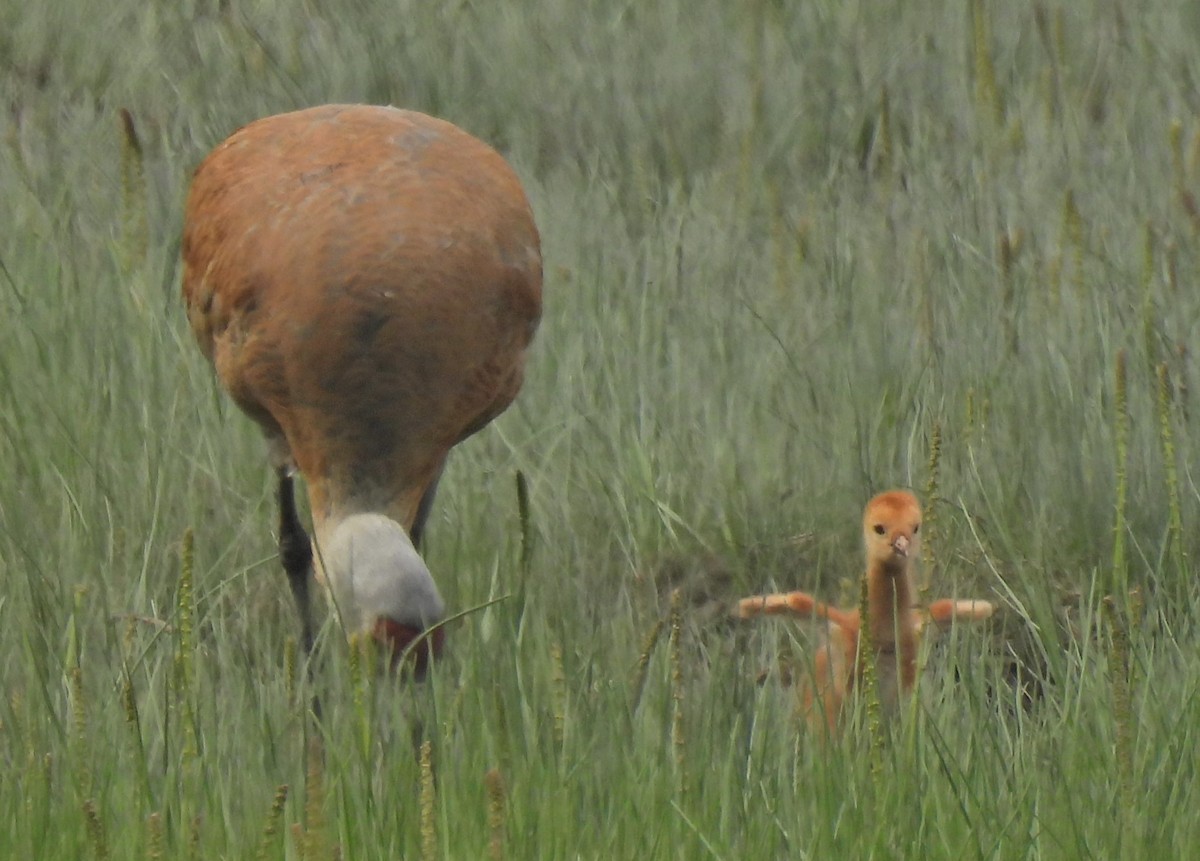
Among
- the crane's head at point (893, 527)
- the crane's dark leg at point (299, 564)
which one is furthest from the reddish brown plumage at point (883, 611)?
the crane's dark leg at point (299, 564)

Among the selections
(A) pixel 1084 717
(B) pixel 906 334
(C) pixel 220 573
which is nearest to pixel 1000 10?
(B) pixel 906 334

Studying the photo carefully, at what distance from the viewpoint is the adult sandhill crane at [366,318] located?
3.68 metres

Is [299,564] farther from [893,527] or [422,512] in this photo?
[893,527]

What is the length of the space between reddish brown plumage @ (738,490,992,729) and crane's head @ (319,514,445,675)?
0.52m

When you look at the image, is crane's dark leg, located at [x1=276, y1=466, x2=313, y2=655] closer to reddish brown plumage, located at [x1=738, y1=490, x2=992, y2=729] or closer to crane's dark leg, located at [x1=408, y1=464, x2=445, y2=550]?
crane's dark leg, located at [x1=408, y1=464, x2=445, y2=550]

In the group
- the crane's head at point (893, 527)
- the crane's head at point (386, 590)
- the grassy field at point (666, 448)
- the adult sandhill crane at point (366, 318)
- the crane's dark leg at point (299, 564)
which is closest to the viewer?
the grassy field at point (666, 448)

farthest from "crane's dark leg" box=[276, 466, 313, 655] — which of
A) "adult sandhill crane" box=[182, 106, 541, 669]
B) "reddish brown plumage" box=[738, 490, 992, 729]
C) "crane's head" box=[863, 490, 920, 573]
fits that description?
"crane's head" box=[863, 490, 920, 573]

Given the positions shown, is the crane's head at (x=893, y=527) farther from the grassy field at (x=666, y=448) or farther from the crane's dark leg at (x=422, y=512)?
the crane's dark leg at (x=422, y=512)

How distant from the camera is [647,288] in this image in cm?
451

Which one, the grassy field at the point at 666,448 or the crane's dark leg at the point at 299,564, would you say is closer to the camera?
the grassy field at the point at 666,448

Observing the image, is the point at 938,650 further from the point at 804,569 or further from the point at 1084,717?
the point at 1084,717

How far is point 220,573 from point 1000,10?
10.3 ft

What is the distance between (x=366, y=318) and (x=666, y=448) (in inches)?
26.1

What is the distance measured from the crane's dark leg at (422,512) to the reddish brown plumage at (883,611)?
629 millimetres
